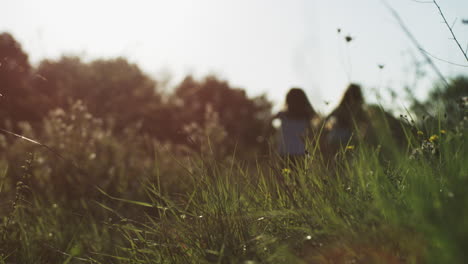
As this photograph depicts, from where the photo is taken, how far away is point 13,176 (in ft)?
19.5

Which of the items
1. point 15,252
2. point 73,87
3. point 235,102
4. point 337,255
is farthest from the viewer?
point 235,102

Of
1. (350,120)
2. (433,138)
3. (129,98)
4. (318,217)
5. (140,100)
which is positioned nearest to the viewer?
(318,217)

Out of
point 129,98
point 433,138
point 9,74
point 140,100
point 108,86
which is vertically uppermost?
point 108,86

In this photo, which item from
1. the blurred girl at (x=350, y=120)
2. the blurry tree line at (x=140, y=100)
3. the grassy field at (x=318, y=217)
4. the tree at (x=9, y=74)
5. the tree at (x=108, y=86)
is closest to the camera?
the grassy field at (x=318, y=217)

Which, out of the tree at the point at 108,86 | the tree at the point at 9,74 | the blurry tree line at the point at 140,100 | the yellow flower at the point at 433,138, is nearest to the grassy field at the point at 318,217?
the yellow flower at the point at 433,138

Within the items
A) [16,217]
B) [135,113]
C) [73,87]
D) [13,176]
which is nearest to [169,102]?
[135,113]

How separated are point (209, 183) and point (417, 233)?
1.16m

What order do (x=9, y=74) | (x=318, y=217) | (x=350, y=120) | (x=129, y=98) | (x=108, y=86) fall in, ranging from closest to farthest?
(x=318, y=217) → (x=9, y=74) → (x=350, y=120) → (x=108, y=86) → (x=129, y=98)

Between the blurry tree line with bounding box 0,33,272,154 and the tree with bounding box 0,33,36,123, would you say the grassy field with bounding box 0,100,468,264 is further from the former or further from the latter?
the blurry tree line with bounding box 0,33,272,154

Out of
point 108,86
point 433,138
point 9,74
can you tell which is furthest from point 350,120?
point 108,86

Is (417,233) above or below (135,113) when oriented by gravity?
below

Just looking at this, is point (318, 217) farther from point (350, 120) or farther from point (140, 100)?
point (140, 100)

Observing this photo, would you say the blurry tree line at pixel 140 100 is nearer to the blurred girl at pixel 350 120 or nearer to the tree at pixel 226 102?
the tree at pixel 226 102

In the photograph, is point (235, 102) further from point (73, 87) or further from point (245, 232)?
point (245, 232)
